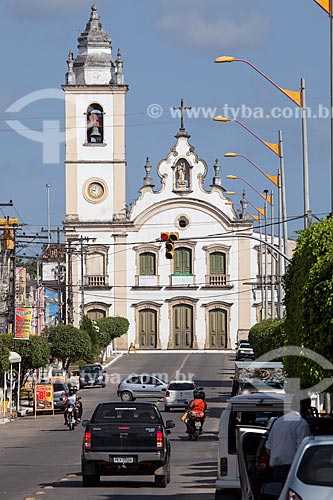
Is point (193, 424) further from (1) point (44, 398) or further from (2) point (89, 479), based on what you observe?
(1) point (44, 398)

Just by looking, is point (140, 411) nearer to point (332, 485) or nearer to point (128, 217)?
point (332, 485)

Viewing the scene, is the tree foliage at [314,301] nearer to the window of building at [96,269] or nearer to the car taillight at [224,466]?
the car taillight at [224,466]

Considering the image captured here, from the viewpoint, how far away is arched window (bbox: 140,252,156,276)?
327ft

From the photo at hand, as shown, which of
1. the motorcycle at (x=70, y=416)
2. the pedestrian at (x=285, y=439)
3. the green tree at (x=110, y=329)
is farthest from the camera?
the green tree at (x=110, y=329)

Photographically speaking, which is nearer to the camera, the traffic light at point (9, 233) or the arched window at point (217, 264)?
the traffic light at point (9, 233)

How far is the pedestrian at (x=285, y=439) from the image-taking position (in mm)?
15000

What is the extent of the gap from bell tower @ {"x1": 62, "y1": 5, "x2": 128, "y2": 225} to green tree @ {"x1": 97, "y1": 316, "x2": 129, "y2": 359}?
346 inches

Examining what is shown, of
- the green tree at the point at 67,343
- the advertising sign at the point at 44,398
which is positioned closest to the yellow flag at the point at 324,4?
the advertising sign at the point at 44,398

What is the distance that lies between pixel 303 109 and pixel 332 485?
23506 mm

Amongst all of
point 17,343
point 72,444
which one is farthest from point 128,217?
point 72,444

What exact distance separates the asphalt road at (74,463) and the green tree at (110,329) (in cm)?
2078

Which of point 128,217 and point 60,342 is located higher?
point 128,217

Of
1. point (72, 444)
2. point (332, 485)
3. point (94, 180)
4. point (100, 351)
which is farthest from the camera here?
point (94, 180)

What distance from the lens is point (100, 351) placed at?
85438 mm
